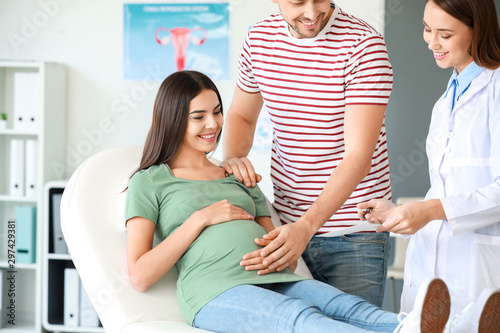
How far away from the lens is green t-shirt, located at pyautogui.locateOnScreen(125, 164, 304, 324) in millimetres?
1434

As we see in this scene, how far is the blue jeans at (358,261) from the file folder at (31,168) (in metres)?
2.28

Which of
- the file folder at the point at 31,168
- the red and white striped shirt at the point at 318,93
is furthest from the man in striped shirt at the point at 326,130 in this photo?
the file folder at the point at 31,168

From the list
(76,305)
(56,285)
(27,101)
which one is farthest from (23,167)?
(76,305)

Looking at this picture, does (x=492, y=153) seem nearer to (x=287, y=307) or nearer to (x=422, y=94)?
(x=287, y=307)

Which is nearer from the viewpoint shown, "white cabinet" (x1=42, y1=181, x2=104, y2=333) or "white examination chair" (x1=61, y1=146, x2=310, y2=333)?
"white examination chair" (x1=61, y1=146, x2=310, y2=333)

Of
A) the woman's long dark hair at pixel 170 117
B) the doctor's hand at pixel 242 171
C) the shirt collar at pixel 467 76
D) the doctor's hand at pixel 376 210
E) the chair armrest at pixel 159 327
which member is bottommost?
the chair armrest at pixel 159 327

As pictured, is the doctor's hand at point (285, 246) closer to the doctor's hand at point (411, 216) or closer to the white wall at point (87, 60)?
the doctor's hand at point (411, 216)

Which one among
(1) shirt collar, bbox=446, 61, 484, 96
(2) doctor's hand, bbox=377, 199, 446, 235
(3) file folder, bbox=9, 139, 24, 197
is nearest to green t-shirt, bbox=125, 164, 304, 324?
(2) doctor's hand, bbox=377, 199, 446, 235

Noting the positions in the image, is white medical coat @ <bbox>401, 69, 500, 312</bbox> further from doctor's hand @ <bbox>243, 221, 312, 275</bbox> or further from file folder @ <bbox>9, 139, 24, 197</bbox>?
file folder @ <bbox>9, 139, 24, 197</bbox>

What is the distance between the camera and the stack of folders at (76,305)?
10.9 feet

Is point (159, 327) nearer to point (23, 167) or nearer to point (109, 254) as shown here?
point (109, 254)

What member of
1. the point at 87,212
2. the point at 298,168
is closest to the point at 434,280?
the point at 298,168

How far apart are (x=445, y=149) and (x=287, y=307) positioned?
21.4 inches

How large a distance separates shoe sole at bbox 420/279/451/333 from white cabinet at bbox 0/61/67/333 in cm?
275
